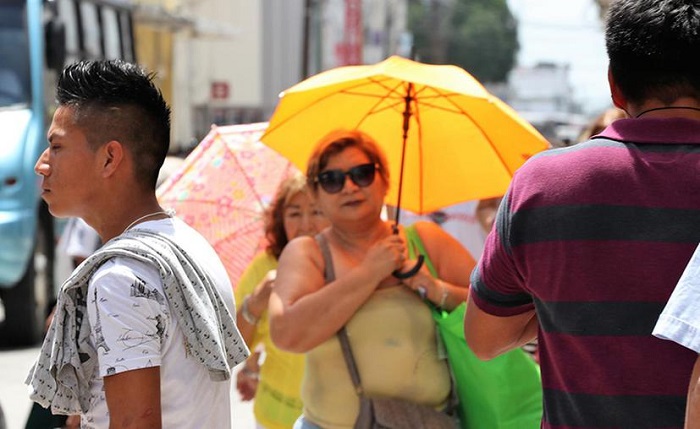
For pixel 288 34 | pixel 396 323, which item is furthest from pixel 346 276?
pixel 288 34

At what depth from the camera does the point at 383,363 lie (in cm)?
357

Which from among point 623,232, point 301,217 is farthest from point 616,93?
point 301,217

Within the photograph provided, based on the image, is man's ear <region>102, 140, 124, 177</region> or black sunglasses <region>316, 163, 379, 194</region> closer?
man's ear <region>102, 140, 124, 177</region>

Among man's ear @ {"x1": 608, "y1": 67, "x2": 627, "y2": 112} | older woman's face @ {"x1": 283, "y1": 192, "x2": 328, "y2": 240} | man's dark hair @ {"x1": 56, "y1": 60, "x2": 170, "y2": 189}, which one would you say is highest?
man's ear @ {"x1": 608, "y1": 67, "x2": 627, "y2": 112}

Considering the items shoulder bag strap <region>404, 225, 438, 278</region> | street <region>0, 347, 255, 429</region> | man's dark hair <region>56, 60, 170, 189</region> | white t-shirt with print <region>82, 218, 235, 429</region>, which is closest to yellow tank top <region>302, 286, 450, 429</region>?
shoulder bag strap <region>404, 225, 438, 278</region>

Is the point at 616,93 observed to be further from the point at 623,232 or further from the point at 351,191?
the point at 351,191

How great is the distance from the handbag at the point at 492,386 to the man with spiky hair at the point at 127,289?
103cm

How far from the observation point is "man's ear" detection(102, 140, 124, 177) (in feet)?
8.31

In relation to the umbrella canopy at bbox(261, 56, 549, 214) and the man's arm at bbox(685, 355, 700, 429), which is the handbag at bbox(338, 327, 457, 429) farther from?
the man's arm at bbox(685, 355, 700, 429)

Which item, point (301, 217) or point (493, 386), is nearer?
point (493, 386)

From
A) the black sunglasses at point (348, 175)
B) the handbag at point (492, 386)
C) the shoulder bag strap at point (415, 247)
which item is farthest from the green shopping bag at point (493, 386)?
the black sunglasses at point (348, 175)

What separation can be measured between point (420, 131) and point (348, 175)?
613 mm

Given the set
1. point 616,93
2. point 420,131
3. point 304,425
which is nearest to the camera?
point 616,93

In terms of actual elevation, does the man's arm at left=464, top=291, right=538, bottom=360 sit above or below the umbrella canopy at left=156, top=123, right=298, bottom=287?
above
